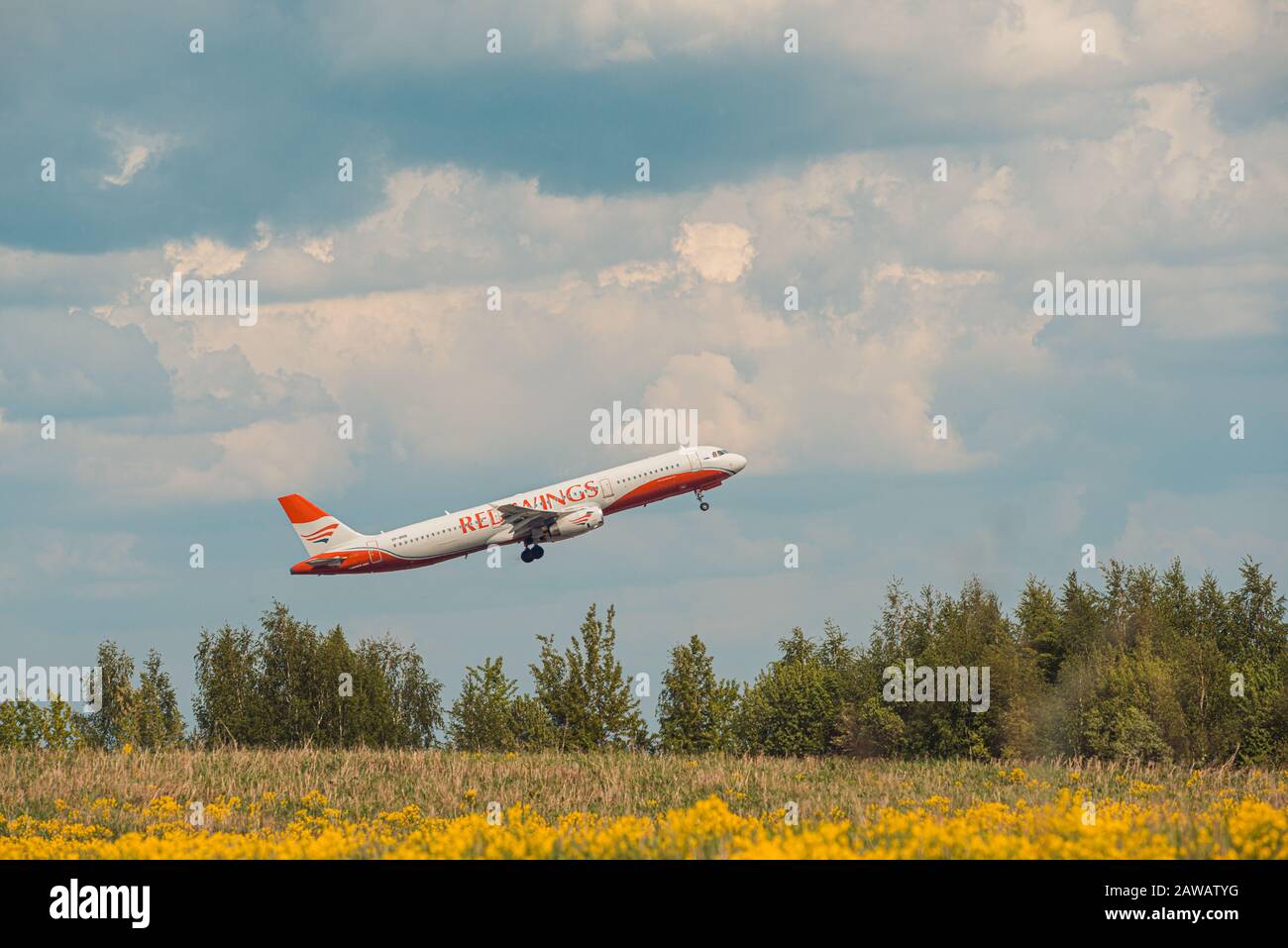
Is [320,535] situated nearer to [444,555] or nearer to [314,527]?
[314,527]

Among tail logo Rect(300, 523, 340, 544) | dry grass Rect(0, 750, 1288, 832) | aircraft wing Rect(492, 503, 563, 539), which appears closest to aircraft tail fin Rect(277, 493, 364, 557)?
tail logo Rect(300, 523, 340, 544)

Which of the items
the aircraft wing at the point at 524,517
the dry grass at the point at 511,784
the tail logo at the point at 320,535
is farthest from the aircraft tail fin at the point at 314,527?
the dry grass at the point at 511,784

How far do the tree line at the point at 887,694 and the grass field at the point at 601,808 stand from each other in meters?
27.6

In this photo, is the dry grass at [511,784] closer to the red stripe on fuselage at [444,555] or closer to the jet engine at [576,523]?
the jet engine at [576,523]

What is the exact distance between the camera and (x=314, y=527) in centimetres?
10719

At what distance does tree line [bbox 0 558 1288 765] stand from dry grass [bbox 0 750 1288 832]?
2368cm

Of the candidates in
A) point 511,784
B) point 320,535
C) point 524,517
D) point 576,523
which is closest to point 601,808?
point 511,784

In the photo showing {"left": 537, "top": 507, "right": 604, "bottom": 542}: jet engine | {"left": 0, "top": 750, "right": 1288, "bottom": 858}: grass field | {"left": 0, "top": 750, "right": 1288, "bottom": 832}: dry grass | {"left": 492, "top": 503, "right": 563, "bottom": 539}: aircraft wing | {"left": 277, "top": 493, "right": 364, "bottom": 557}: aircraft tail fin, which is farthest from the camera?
{"left": 277, "top": 493, "right": 364, "bottom": 557}: aircraft tail fin

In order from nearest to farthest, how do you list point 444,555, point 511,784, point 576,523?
1. point 511,784
2. point 576,523
3. point 444,555

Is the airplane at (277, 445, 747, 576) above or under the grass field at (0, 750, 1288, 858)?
above

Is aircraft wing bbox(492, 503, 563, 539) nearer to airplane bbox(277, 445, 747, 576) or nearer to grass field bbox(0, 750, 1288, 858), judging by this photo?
airplane bbox(277, 445, 747, 576)

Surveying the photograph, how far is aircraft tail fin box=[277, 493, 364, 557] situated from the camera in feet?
346

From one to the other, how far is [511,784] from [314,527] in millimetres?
61615
